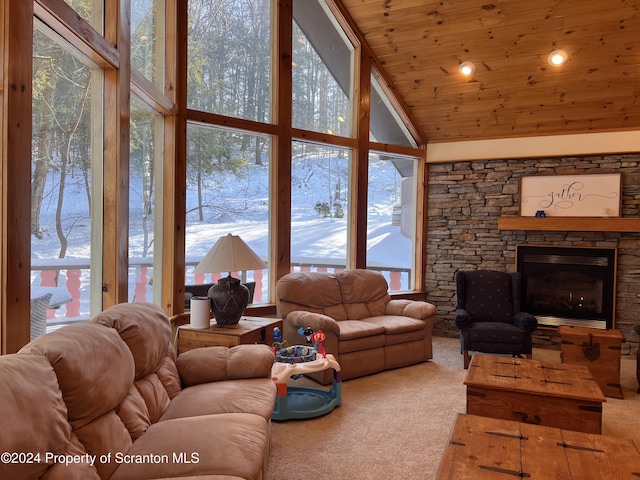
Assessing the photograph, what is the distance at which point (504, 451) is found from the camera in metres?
2.07

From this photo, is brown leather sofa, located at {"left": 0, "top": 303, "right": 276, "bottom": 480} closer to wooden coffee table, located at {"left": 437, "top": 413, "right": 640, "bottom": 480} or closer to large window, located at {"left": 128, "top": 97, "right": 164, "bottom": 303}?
wooden coffee table, located at {"left": 437, "top": 413, "right": 640, "bottom": 480}

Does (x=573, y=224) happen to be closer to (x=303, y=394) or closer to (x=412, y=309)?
(x=412, y=309)

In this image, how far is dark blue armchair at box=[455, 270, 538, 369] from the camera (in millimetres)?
4754

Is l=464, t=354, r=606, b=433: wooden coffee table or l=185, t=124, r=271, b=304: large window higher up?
l=185, t=124, r=271, b=304: large window

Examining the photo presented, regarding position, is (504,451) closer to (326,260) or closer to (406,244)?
(326,260)

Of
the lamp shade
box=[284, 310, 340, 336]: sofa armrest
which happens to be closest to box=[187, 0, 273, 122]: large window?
the lamp shade

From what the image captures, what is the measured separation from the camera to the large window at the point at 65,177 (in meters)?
2.37

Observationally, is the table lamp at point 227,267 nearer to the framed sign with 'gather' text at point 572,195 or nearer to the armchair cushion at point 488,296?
the armchair cushion at point 488,296

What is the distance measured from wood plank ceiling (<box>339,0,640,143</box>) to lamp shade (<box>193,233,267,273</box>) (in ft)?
10.5

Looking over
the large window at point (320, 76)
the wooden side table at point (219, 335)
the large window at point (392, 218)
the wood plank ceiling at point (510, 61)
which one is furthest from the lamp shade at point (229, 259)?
the wood plank ceiling at point (510, 61)

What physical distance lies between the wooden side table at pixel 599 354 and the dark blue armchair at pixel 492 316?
0.64m

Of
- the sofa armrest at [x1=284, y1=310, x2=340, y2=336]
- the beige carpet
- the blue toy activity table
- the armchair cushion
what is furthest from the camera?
the armchair cushion

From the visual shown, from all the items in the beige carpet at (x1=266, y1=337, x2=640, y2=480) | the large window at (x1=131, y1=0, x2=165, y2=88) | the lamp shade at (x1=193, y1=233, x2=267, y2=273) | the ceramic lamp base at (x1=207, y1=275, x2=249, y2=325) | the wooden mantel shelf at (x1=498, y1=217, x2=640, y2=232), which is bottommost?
the beige carpet at (x1=266, y1=337, x2=640, y2=480)

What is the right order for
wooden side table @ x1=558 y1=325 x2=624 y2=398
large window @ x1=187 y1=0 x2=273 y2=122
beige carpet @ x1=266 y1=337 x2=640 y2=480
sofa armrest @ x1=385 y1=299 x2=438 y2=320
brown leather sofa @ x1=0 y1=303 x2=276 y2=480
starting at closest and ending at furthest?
brown leather sofa @ x1=0 y1=303 x2=276 y2=480 → beige carpet @ x1=266 y1=337 x2=640 y2=480 → wooden side table @ x1=558 y1=325 x2=624 y2=398 → large window @ x1=187 y1=0 x2=273 y2=122 → sofa armrest @ x1=385 y1=299 x2=438 y2=320
